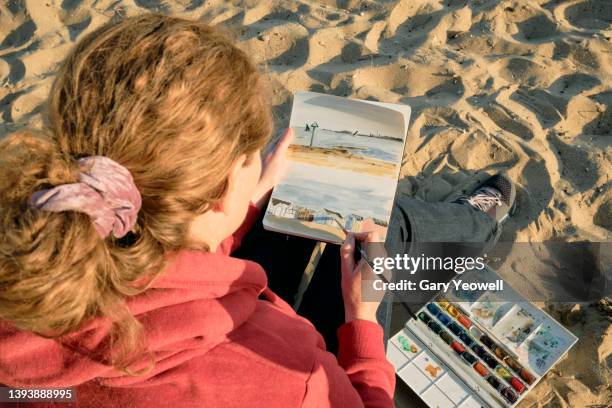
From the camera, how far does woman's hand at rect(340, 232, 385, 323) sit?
1.09 meters

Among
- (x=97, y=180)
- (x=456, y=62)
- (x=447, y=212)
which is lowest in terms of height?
(x=447, y=212)

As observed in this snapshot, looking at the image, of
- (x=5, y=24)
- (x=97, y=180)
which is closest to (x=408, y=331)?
(x=97, y=180)

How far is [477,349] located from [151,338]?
37.9 inches

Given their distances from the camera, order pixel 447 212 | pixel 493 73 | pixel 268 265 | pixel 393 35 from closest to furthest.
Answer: pixel 268 265 < pixel 447 212 < pixel 493 73 < pixel 393 35

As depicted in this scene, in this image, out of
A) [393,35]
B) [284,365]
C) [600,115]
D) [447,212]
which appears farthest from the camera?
[393,35]

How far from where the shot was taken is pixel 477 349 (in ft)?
4.45

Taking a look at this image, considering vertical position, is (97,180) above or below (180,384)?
above

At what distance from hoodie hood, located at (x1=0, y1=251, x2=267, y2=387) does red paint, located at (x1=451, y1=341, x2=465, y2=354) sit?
0.82 meters

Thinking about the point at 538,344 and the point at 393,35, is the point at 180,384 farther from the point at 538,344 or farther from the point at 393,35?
the point at 393,35

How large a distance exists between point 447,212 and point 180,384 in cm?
106

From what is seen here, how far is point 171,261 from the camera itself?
71 cm

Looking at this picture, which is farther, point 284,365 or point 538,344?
point 538,344

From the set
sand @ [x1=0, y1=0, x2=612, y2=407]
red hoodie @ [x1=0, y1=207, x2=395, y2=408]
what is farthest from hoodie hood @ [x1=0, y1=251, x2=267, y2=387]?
sand @ [x1=0, y1=0, x2=612, y2=407]

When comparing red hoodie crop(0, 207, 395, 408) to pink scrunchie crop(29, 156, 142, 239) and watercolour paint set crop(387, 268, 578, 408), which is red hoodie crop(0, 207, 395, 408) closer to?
pink scrunchie crop(29, 156, 142, 239)
